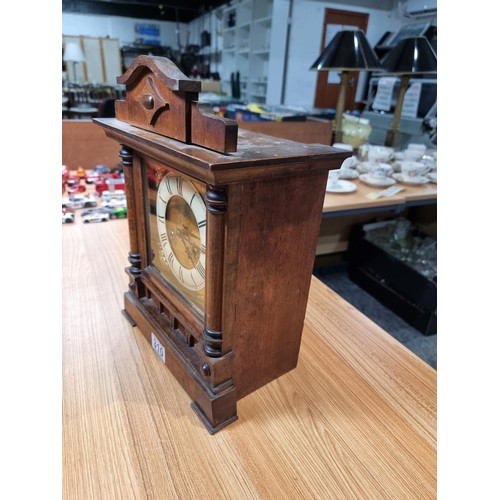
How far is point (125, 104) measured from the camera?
641 millimetres

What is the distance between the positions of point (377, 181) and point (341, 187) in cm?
23

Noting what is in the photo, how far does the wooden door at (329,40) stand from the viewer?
4.72 m

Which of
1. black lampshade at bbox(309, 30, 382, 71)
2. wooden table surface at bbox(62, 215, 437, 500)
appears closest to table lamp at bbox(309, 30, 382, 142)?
black lampshade at bbox(309, 30, 382, 71)

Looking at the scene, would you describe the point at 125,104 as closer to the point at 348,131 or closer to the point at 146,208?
the point at 146,208

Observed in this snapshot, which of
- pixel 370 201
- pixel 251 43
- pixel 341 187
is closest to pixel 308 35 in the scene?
pixel 251 43

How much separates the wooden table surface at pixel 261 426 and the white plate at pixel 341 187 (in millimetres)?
Answer: 865

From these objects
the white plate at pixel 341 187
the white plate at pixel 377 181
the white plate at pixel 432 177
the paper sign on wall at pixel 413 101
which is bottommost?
the white plate at pixel 341 187

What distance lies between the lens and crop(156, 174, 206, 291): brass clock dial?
55cm

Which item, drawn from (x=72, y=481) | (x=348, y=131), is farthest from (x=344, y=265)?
(x=72, y=481)

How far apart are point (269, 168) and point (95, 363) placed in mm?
514

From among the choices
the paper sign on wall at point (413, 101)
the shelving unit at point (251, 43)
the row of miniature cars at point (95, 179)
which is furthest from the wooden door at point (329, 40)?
the row of miniature cars at point (95, 179)

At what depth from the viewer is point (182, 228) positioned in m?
0.60

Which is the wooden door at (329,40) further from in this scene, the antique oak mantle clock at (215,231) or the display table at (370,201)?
the antique oak mantle clock at (215,231)

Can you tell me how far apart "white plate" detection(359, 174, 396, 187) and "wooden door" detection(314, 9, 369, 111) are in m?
3.22
